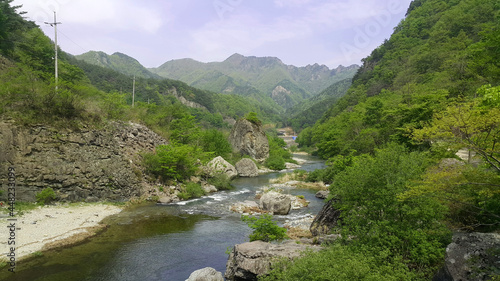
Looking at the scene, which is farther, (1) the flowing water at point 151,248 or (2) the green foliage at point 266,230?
(2) the green foliage at point 266,230

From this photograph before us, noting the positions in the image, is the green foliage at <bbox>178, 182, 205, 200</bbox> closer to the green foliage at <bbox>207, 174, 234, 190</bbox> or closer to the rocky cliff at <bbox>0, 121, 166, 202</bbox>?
the green foliage at <bbox>207, 174, 234, 190</bbox>

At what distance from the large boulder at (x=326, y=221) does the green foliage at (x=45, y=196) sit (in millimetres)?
18802

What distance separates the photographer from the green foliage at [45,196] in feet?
62.2

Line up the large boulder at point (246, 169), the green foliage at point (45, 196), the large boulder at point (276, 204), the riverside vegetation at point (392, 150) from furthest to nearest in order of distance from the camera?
the large boulder at point (246, 169)
the large boulder at point (276, 204)
the green foliage at point (45, 196)
the riverside vegetation at point (392, 150)

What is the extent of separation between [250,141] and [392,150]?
137 ft

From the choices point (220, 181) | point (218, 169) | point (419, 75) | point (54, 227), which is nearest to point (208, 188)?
point (220, 181)

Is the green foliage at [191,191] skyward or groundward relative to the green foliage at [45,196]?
groundward

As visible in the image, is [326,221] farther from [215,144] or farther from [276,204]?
[215,144]

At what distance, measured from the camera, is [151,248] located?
14.2 metres

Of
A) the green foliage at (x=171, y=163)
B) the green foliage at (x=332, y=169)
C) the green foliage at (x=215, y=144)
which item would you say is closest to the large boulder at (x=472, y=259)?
the green foliage at (x=332, y=169)

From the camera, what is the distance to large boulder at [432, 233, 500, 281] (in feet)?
22.1

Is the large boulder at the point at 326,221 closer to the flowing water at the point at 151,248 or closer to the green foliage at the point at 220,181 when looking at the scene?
the flowing water at the point at 151,248

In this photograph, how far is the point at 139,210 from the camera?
2122cm

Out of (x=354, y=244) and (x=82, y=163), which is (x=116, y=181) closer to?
(x=82, y=163)
